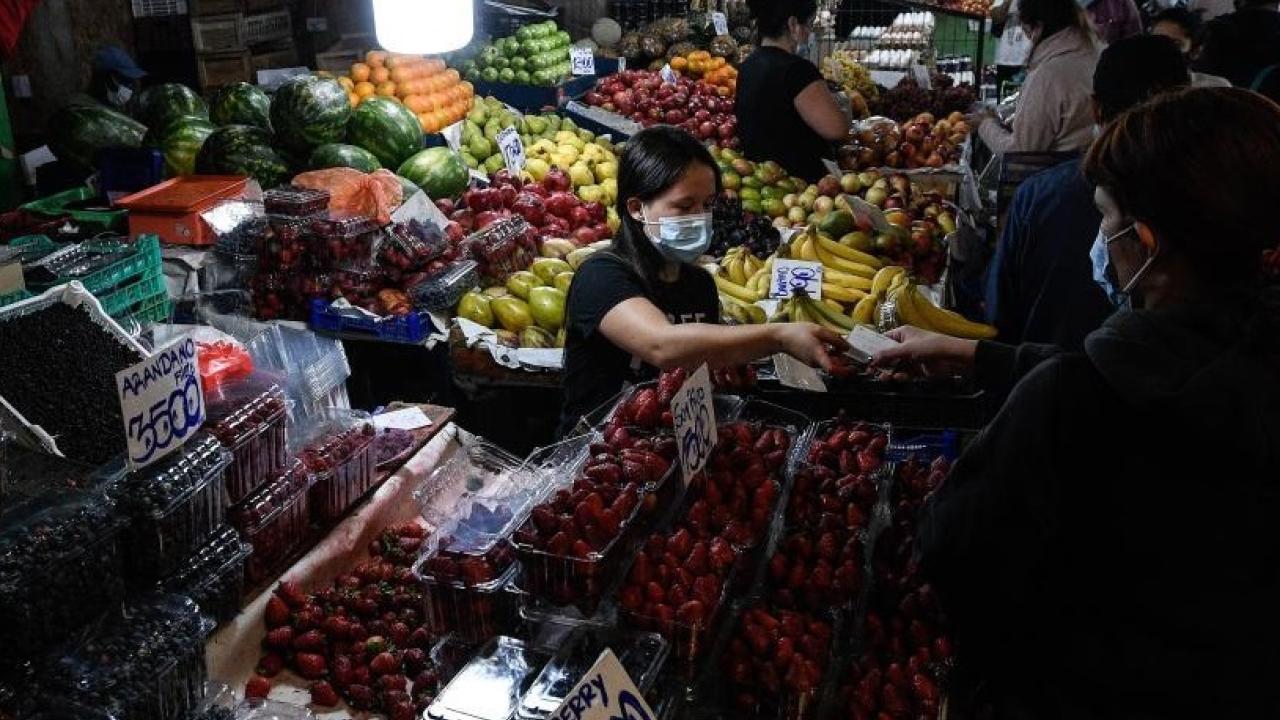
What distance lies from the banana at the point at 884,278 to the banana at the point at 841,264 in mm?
86

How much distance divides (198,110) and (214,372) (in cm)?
384

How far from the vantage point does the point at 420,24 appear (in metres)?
4.68

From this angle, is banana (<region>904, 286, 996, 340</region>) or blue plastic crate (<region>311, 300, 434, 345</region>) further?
blue plastic crate (<region>311, 300, 434, 345</region>)

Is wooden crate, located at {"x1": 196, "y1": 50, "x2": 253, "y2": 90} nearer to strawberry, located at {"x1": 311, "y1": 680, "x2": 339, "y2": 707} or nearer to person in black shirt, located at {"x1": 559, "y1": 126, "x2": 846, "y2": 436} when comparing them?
person in black shirt, located at {"x1": 559, "y1": 126, "x2": 846, "y2": 436}

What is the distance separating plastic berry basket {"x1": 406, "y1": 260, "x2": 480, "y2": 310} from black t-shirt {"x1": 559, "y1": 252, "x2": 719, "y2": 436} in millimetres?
1514

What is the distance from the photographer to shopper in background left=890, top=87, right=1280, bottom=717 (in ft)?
4.89

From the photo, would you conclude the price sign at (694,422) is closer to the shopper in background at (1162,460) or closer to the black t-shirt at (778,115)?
the shopper in background at (1162,460)

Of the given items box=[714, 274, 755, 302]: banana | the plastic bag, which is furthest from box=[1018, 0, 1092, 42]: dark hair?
the plastic bag

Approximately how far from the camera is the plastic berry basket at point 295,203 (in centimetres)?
444

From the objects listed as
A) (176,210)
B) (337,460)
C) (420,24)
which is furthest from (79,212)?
(337,460)

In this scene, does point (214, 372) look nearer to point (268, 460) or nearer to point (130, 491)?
point (268, 460)

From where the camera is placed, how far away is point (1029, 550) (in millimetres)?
1616

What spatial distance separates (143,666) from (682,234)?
1670mm

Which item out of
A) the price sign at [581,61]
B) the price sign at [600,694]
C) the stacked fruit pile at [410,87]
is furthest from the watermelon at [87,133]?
the price sign at [600,694]
